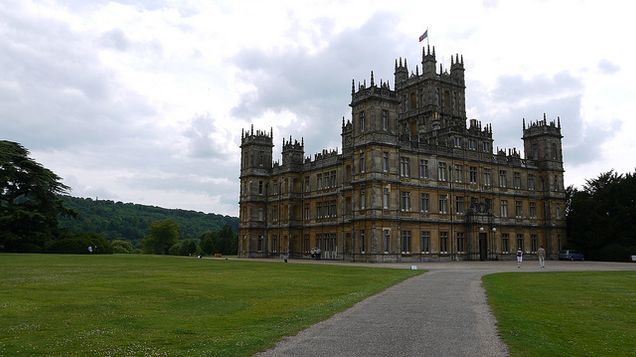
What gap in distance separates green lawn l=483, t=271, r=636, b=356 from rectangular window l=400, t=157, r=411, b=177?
33.8 metres

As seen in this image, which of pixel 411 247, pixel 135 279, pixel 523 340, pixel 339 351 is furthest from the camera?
pixel 411 247

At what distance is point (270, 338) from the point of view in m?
12.3

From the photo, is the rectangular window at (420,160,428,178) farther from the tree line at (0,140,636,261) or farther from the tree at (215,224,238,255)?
the tree at (215,224,238,255)

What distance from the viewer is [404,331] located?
13344mm

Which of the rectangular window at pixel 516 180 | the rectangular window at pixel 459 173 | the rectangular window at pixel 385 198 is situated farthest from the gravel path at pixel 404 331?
the rectangular window at pixel 516 180

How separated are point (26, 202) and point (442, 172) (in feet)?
179

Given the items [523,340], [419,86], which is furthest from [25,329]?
[419,86]

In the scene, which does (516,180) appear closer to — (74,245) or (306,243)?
(306,243)

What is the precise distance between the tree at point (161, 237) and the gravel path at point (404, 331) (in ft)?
337

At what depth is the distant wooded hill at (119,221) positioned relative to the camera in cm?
14475

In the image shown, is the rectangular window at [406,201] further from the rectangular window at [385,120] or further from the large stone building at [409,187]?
the rectangular window at [385,120]

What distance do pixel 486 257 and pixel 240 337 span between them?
189ft

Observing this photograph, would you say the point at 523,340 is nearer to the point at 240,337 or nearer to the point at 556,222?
the point at 240,337

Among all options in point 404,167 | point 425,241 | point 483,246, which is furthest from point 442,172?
point 483,246
